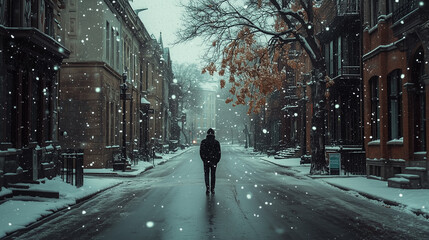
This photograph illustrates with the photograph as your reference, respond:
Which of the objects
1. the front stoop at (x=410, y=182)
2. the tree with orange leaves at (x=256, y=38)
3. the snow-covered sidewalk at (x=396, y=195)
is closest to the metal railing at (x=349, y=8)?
the tree with orange leaves at (x=256, y=38)

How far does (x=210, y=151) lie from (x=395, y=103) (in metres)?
8.95

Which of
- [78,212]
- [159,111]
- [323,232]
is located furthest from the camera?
[159,111]

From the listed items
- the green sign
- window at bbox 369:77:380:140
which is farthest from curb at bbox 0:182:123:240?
window at bbox 369:77:380:140

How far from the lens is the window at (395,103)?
1975cm

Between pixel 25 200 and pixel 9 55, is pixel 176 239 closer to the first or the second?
pixel 25 200

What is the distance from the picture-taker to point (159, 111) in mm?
61500

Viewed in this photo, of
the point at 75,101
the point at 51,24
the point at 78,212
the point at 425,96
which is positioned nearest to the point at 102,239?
the point at 78,212

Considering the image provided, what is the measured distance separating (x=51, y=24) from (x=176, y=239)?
15900 mm

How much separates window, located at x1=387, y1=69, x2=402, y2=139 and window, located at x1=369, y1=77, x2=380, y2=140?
1.53 m

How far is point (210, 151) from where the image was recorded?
50.3 feet

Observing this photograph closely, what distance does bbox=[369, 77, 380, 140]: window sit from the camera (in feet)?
72.7

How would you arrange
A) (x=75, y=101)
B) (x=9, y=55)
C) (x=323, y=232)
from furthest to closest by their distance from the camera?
(x=75, y=101) → (x=9, y=55) → (x=323, y=232)

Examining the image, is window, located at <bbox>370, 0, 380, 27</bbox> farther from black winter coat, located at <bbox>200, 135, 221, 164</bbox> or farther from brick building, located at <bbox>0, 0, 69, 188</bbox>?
brick building, located at <bbox>0, 0, 69, 188</bbox>

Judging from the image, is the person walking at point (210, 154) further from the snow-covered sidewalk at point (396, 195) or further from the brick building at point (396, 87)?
the brick building at point (396, 87)
